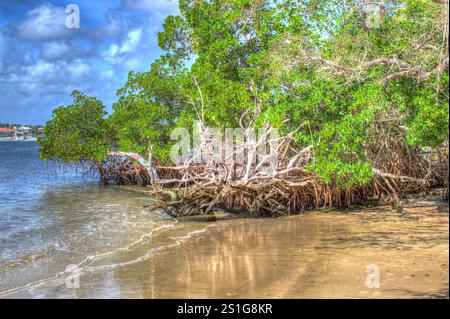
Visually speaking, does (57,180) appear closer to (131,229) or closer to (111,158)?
(111,158)

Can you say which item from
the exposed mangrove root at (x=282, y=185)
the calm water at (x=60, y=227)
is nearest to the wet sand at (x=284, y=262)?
the calm water at (x=60, y=227)

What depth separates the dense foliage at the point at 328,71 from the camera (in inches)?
280

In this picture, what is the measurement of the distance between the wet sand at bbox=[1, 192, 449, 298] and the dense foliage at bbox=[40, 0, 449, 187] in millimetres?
1394

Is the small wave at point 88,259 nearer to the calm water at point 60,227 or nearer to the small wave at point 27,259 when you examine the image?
the calm water at point 60,227

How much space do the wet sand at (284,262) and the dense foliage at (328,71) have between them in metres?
1.39

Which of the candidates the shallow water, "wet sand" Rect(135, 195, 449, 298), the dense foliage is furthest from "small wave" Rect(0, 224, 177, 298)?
the dense foliage

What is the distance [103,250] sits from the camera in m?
8.31

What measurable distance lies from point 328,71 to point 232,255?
3.66 m

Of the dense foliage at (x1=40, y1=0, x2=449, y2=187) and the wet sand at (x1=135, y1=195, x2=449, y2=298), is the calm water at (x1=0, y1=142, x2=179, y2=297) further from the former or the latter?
the dense foliage at (x1=40, y1=0, x2=449, y2=187)

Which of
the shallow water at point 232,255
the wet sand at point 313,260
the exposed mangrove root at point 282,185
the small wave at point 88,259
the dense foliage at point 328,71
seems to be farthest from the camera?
the exposed mangrove root at point 282,185

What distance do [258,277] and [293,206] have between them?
5.28m

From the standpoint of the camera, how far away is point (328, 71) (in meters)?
8.40

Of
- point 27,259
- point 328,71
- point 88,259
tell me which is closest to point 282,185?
point 328,71

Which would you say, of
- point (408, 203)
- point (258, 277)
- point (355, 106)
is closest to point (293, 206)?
point (408, 203)
